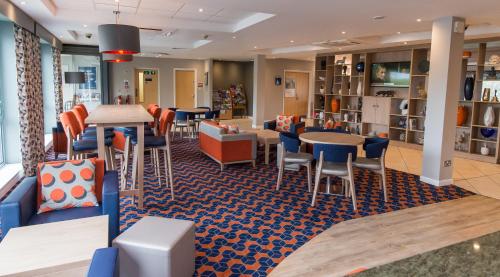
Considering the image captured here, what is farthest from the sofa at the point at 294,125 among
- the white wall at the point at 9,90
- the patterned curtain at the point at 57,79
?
the patterned curtain at the point at 57,79

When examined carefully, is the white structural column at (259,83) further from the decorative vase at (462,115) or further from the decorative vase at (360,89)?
the decorative vase at (462,115)

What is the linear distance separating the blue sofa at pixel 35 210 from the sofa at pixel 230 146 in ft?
10.9

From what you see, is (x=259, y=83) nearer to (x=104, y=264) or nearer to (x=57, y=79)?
(x=57, y=79)

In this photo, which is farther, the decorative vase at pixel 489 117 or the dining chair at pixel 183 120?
the dining chair at pixel 183 120

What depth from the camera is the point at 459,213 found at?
456 cm

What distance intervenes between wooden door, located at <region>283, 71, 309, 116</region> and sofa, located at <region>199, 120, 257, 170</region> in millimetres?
8691

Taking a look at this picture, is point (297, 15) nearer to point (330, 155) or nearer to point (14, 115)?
point (330, 155)

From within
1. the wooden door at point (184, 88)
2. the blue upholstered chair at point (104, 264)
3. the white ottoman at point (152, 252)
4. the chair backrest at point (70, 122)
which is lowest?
the white ottoman at point (152, 252)

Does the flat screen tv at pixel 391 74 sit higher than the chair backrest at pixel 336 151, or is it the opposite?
the flat screen tv at pixel 391 74

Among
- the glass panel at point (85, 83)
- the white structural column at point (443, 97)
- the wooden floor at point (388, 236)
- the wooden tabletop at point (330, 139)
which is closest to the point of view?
the wooden floor at point (388, 236)

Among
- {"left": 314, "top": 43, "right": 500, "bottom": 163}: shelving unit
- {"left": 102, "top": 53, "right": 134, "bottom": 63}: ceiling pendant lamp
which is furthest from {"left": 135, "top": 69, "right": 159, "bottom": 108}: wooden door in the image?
{"left": 102, "top": 53, "right": 134, "bottom": 63}: ceiling pendant lamp

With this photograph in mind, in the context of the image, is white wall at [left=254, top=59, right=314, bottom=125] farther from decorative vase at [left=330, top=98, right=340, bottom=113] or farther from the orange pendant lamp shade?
the orange pendant lamp shade

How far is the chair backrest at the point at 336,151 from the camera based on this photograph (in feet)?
14.9

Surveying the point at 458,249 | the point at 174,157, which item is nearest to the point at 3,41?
the point at 174,157
